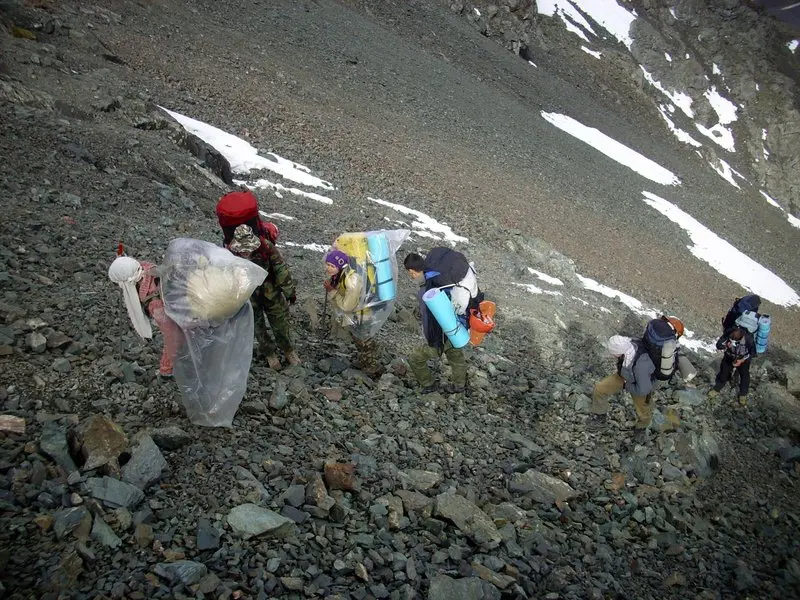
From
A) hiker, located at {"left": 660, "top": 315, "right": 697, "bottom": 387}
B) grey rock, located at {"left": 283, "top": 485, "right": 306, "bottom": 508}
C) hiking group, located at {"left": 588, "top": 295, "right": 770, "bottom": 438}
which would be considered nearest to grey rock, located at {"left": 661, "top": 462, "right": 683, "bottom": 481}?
hiking group, located at {"left": 588, "top": 295, "right": 770, "bottom": 438}

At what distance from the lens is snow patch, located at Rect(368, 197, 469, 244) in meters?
13.7

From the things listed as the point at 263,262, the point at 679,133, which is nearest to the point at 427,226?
the point at 263,262

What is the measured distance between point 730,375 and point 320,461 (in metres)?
7.64

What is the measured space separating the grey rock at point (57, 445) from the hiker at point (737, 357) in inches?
342

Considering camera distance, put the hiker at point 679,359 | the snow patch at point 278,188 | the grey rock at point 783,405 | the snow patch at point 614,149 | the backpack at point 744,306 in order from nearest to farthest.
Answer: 1. the hiker at point 679,359
2. the grey rock at point 783,405
3. the backpack at point 744,306
4. the snow patch at point 278,188
5. the snow patch at point 614,149

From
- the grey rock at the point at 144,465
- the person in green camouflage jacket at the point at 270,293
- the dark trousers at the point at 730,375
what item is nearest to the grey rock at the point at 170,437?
the grey rock at the point at 144,465

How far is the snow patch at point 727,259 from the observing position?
27.1m

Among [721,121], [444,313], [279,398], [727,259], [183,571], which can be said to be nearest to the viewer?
[183,571]

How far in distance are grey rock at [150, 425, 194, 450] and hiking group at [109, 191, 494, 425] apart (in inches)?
7.8

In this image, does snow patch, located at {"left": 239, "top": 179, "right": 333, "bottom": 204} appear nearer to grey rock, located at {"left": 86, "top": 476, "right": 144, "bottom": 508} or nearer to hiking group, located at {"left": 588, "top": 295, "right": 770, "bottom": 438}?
hiking group, located at {"left": 588, "top": 295, "right": 770, "bottom": 438}

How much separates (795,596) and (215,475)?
16.5ft

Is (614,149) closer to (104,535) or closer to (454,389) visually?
(454,389)

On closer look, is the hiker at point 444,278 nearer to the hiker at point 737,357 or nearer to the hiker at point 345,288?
the hiker at point 345,288

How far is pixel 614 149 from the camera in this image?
3788 cm
